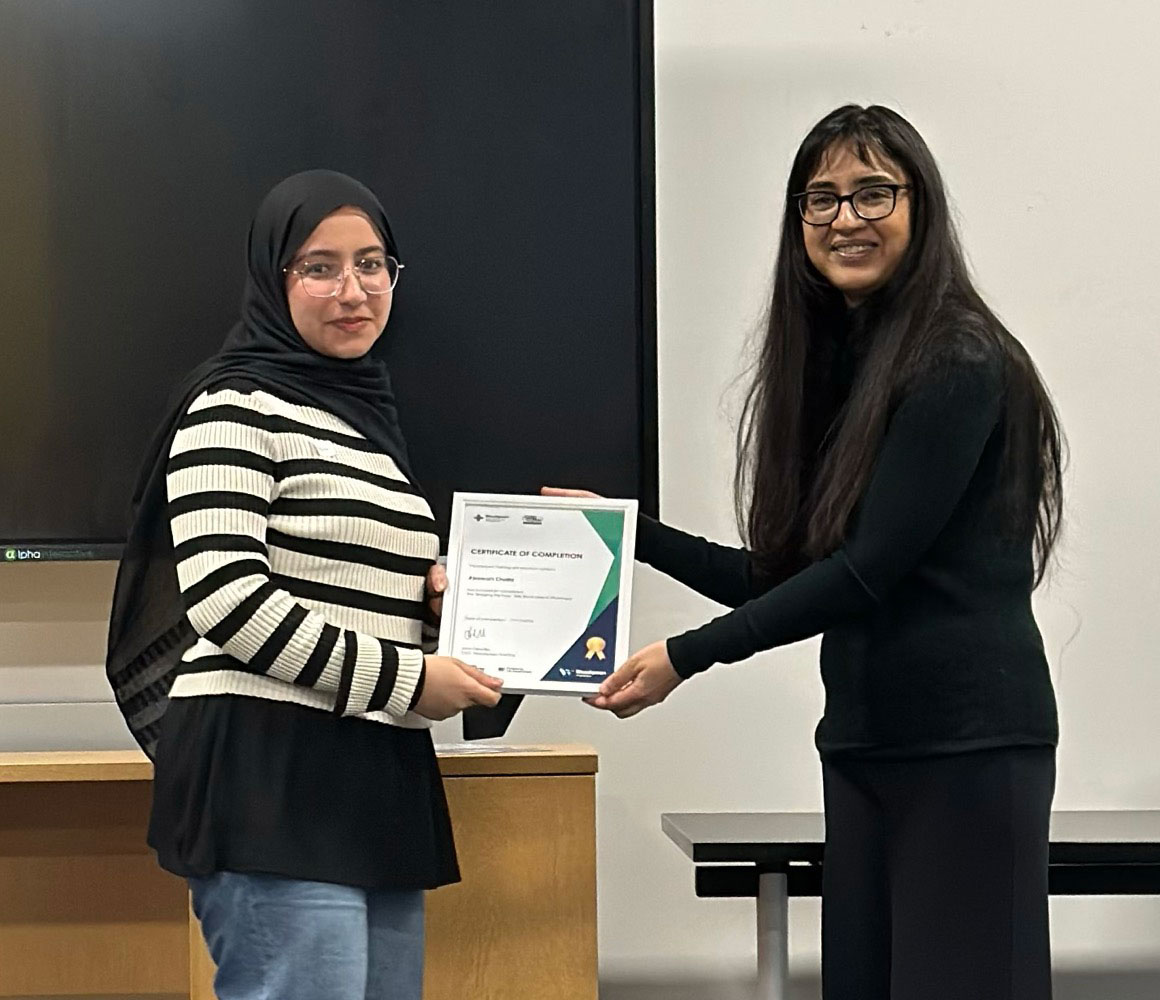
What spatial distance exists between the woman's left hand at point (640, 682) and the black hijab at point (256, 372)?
413 millimetres

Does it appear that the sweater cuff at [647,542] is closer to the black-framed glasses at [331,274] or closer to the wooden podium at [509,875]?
the wooden podium at [509,875]

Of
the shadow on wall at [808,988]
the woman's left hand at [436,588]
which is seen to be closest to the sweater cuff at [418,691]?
the woman's left hand at [436,588]

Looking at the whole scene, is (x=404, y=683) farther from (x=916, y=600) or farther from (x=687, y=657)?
(x=916, y=600)

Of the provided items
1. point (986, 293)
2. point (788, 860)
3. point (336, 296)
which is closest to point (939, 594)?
point (788, 860)

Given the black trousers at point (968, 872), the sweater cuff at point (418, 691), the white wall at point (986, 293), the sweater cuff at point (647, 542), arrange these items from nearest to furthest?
the black trousers at point (968, 872)
the sweater cuff at point (418, 691)
the sweater cuff at point (647, 542)
the white wall at point (986, 293)

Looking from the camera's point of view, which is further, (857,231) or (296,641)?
(857,231)

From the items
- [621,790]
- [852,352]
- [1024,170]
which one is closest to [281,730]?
[852,352]

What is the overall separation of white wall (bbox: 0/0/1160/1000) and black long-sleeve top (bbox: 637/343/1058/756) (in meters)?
1.04

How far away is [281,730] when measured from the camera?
5.73 feet

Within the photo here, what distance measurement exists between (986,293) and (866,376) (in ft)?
3.82

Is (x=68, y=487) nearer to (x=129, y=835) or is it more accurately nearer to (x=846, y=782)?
(x=129, y=835)

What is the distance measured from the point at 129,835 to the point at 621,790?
889mm

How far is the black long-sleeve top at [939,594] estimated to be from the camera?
1.72m

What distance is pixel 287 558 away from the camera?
5.83ft
